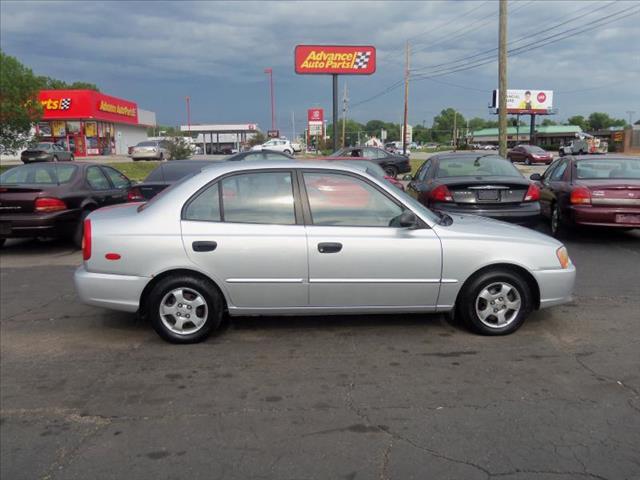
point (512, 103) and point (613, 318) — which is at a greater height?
point (512, 103)

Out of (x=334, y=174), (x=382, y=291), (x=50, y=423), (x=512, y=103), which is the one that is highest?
(x=512, y=103)

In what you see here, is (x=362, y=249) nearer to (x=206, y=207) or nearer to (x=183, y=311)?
(x=206, y=207)

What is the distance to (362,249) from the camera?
4754 mm

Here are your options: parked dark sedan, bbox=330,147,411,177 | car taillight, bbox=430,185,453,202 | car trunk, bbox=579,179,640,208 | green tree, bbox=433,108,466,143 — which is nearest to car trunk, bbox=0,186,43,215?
car taillight, bbox=430,185,453,202

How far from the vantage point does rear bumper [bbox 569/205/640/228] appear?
8609mm

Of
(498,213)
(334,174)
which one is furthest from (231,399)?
(498,213)

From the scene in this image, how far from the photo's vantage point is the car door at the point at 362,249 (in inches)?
187

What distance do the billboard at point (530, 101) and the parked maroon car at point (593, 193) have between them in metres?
67.8

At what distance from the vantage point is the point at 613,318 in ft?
18.2

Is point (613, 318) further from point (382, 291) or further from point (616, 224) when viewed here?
point (616, 224)

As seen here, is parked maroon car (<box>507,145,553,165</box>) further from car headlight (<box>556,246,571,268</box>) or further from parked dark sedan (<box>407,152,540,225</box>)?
car headlight (<box>556,246,571,268</box>)

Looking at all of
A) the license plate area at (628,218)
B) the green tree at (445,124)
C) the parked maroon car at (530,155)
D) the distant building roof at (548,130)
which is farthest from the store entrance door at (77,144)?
the green tree at (445,124)

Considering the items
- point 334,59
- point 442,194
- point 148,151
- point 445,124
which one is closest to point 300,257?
point 442,194

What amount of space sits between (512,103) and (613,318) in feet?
241
